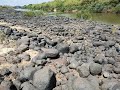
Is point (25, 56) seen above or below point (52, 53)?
below

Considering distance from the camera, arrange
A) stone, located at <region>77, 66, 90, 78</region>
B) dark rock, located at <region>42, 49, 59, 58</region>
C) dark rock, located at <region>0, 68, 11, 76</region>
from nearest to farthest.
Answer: stone, located at <region>77, 66, 90, 78</region>, dark rock, located at <region>0, 68, 11, 76</region>, dark rock, located at <region>42, 49, 59, 58</region>

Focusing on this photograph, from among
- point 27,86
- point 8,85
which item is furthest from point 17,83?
point 27,86

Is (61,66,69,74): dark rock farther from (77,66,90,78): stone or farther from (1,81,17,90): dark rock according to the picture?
(1,81,17,90): dark rock

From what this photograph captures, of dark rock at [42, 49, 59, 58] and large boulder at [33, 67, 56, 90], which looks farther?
dark rock at [42, 49, 59, 58]

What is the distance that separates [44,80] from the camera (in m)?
6.15

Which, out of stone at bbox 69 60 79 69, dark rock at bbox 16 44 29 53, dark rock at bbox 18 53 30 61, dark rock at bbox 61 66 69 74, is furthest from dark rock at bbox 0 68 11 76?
dark rock at bbox 16 44 29 53

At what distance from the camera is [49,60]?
8406 mm

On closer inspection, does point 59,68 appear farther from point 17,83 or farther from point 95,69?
point 17,83

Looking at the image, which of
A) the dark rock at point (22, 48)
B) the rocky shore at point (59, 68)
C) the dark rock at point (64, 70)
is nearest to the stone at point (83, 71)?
the rocky shore at point (59, 68)

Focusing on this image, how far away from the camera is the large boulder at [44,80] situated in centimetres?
612

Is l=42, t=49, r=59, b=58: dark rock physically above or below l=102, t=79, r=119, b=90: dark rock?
below

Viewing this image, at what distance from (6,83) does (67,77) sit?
1603 millimetres

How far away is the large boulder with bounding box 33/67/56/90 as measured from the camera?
6.12 meters

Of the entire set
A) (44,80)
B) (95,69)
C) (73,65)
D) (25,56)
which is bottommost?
(25,56)
